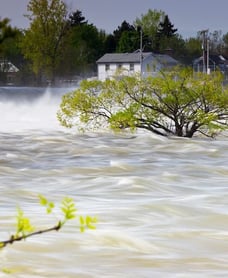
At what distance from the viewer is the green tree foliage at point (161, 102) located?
24047mm

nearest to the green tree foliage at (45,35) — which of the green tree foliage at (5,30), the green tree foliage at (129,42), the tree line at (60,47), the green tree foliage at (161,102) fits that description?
the tree line at (60,47)

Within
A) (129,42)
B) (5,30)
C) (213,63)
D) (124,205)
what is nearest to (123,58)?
(129,42)

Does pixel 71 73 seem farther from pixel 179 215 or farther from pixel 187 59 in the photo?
pixel 179 215

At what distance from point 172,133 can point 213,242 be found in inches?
654

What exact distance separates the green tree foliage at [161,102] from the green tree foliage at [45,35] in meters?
53.1

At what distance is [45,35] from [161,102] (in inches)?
2203

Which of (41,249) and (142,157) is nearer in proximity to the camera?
(41,249)

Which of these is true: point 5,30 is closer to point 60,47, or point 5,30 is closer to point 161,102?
point 161,102

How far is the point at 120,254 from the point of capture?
8148mm

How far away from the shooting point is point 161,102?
81.4 feet

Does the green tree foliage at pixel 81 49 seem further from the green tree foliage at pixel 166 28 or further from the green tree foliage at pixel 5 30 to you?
the green tree foliage at pixel 5 30

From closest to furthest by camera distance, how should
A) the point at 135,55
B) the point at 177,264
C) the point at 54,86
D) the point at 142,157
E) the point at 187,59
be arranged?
the point at 177,264 → the point at 142,157 → the point at 54,86 → the point at 135,55 → the point at 187,59

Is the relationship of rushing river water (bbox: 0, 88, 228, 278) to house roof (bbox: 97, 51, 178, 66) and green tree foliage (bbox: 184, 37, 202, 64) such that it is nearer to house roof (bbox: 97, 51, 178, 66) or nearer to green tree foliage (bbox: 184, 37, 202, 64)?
house roof (bbox: 97, 51, 178, 66)

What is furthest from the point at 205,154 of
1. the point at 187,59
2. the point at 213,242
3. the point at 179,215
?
the point at 187,59
